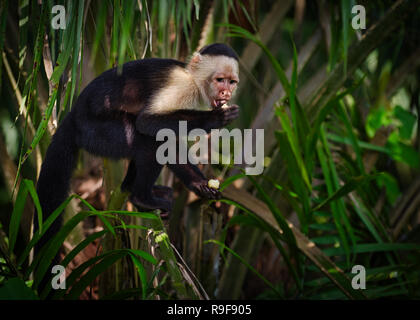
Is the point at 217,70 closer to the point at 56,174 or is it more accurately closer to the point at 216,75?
the point at 216,75

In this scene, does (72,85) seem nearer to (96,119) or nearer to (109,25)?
(96,119)

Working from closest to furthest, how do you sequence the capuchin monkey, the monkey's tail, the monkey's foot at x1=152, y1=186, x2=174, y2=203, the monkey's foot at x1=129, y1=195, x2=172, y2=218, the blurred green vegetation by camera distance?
the blurred green vegetation → the capuchin monkey → the monkey's tail → the monkey's foot at x1=129, y1=195, x2=172, y2=218 → the monkey's foot at x1=152, y1=186, x2=174, y2=203

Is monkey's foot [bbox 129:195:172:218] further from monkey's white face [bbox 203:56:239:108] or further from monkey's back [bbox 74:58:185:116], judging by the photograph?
monkey's white face [bbox 203:56:239:108]

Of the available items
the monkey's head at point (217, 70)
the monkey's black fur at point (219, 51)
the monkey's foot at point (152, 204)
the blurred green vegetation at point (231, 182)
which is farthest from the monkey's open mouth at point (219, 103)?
the monkey's foot at point (152, 204)

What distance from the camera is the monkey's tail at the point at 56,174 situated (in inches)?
63.0

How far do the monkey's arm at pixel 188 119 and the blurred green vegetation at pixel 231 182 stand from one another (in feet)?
0.69

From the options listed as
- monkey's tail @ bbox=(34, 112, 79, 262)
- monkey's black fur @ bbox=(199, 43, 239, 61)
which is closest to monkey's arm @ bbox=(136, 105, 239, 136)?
monkey's black fur @ bbox=(199, 43, 239, 61)

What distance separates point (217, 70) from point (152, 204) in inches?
23.4

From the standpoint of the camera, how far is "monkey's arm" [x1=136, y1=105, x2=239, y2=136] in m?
1.44

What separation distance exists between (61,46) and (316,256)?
1.25m

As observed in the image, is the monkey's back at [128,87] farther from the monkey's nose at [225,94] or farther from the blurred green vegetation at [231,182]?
the monkey's nose at [225,94]

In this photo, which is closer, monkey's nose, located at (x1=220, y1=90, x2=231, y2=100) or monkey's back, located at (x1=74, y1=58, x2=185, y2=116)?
monkey's nose, located at (x1=220, y1=90, x2=231, y2=100)

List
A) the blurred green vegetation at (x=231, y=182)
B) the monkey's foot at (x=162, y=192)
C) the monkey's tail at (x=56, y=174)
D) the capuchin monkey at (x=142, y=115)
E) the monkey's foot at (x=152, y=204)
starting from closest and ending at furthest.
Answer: the blurred green vegetation at (x=231, y=182), the capuchin monkey at (x=142, y=115), the monkey's tail at (x=56, y=174), the monkey's foot at (x=152, y=204), the monkey's foot at (x=162, y=192)

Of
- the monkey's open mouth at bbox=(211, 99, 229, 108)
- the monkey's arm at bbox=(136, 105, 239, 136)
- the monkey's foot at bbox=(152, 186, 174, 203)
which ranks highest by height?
the monkey's open mouth at bbox=(211, 99, 229, 108)
